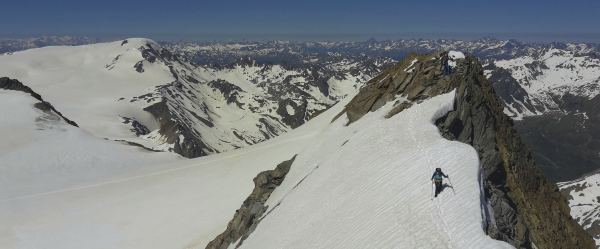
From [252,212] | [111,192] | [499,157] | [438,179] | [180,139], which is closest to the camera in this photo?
[438,179]

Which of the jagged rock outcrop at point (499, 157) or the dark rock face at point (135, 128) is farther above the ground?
the jagged rock outcrop at point (499, 157)

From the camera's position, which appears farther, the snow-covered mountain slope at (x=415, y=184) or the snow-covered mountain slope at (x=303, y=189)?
the snow-covered mountain slope at (x=303, y=189)

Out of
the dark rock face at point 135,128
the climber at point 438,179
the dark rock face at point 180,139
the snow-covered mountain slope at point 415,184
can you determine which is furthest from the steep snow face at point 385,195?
the dark rock face at point 135,128

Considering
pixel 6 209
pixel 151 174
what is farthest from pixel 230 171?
pixel 6 209

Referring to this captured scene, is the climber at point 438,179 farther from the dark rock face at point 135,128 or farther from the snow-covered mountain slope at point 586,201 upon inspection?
the dark rock face at point 135,128

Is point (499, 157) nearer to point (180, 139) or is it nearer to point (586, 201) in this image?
point (180, 139)

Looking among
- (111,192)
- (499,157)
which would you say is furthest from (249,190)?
(499,157)

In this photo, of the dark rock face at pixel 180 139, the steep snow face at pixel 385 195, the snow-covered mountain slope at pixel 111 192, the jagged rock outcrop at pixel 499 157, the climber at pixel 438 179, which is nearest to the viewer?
the steep snow face at pixel 385 195

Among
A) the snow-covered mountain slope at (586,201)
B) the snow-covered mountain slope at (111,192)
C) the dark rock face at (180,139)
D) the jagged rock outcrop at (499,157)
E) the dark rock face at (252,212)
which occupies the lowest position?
the snow-covered mountain slope at (586,201)

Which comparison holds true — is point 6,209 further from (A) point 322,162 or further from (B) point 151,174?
(A) point 322,162
